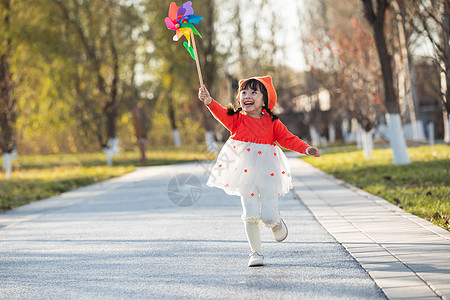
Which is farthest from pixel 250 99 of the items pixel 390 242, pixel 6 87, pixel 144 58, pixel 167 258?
pixel 144 58

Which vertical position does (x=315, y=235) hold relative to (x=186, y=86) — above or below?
below

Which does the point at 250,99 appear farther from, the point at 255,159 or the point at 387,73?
the point at 387,73

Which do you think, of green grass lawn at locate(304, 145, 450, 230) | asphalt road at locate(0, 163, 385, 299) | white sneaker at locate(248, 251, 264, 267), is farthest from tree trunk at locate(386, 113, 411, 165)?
white sneaker at locate(248, 251, 264, 267)

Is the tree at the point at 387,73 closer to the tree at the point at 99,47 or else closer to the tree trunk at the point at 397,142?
the tree trunk at the point at 397,142

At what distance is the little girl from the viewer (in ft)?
19.6

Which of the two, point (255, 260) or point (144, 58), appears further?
point (144, 58)

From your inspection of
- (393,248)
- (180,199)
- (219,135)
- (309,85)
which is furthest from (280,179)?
(309,85)

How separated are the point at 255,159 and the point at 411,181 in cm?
737

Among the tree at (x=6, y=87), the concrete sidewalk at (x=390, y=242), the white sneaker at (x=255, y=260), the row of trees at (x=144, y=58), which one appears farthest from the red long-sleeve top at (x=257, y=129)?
the tree at (x=6, y=87)

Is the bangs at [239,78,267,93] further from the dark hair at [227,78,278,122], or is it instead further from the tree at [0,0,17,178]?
the tree at [0,0,17,178]

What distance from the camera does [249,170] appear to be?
6.05 metres

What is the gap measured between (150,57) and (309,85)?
1156 centimetres

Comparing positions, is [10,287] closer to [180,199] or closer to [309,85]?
[180,199]

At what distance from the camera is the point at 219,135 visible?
3575 cm
